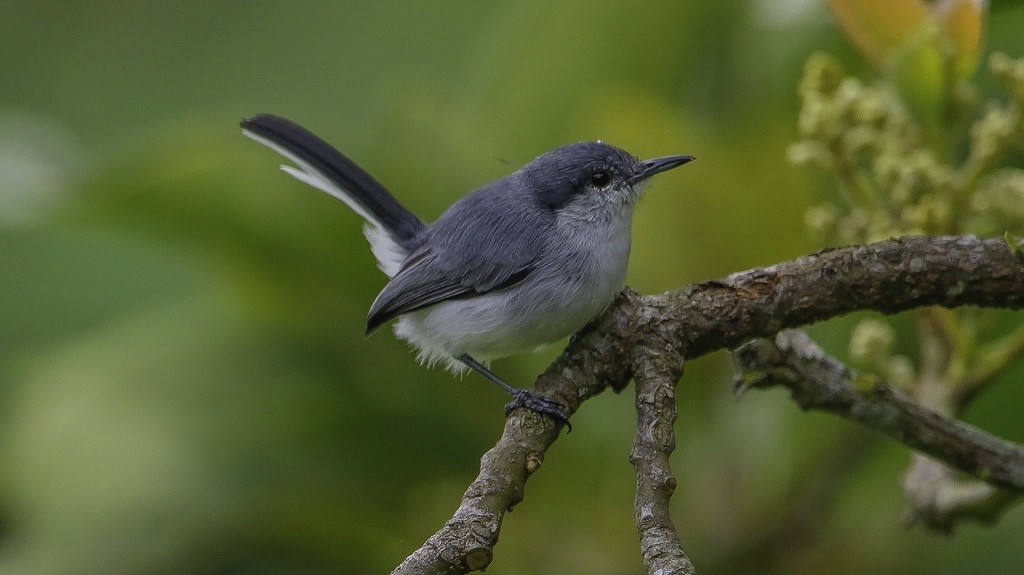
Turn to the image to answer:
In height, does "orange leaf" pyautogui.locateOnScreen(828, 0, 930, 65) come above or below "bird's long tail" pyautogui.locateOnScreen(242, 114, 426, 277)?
below

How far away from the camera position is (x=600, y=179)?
2252 mm

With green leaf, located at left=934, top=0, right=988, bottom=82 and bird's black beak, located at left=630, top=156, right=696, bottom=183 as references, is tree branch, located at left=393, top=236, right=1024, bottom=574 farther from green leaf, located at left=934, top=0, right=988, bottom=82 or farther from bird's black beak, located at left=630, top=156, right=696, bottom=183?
bird's black beak, located at left=630, top=156, right=696, bottom=183

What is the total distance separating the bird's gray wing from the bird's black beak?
209mm

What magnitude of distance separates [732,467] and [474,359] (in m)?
0.50

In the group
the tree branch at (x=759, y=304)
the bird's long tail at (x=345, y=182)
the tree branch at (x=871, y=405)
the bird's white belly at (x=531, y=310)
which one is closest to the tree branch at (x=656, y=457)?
the tree branch at (x=759, y=304)

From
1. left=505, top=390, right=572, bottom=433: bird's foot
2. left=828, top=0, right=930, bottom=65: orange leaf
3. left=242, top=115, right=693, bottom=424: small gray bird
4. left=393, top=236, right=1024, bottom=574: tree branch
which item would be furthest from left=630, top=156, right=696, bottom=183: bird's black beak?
left=505, top=390, right=572, bottom=433: bird's foot

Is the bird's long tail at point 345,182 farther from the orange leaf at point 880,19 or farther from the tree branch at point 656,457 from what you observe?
the orange leaf at point 880,19

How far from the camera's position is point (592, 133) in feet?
6.38

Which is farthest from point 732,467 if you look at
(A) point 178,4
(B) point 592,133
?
(A) point 178,4

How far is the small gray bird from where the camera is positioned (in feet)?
6.39

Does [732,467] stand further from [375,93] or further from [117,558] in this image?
[375,93]

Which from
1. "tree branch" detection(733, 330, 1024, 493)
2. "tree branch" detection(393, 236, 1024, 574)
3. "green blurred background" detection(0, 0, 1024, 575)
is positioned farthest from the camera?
"green blurred background" detection(0, 0, 1024, 575)

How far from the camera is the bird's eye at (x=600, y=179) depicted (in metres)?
2.24

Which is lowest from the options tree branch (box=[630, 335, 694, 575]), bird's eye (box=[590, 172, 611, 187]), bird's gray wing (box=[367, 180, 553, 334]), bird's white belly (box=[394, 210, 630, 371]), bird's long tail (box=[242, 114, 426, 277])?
tree branch (box=[630, 335, 694, 575])
